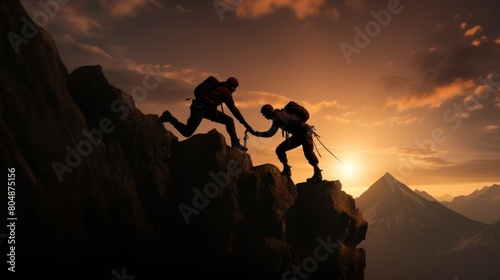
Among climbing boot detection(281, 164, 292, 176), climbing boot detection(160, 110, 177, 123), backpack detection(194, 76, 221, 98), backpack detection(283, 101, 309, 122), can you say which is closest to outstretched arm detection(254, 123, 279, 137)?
backpack detection(283, 101, 309, 122)

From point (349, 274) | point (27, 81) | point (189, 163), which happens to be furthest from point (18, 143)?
point (349, 274)

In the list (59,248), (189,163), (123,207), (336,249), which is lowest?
(336,249)

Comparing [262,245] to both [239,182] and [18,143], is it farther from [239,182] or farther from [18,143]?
[18,143]

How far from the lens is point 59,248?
15.8 meters

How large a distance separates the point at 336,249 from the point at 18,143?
29.6 m

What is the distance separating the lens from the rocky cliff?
50.4ft

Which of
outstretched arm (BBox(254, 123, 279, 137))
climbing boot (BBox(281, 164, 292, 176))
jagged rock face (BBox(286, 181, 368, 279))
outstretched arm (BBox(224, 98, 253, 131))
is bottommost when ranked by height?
jagged rock face (BBox(286, 181, 368, 279))

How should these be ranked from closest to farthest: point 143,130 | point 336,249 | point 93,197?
point 93,197 < point 143,130 < point 336,249

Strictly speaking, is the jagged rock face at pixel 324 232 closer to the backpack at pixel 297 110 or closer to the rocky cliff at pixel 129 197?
the rocky cliff at pixel 129 197

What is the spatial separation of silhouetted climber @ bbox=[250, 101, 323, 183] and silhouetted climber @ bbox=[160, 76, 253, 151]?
1506 mm

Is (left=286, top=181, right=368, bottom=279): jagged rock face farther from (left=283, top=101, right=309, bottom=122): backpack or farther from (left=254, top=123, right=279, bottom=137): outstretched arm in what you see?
(left=254, top=123, right=279, bottom=137): outstretched arm

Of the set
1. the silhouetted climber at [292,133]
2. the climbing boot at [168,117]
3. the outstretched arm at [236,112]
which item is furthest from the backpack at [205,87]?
the silhouetted climber at [292,133]

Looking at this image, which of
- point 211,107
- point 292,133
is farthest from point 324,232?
point 211,107

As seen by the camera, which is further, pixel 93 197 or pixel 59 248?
pixel 93 197
